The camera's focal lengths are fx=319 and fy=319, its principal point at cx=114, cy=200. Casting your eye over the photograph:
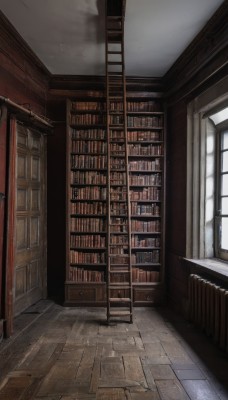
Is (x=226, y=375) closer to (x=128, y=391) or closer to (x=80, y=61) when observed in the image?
(x=128, y=391)

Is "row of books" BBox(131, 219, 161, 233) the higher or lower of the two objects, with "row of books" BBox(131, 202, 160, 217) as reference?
lower

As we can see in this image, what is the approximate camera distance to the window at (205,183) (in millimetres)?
4066

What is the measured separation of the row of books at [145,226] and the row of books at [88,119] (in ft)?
5.25

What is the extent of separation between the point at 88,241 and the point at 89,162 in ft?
3.89

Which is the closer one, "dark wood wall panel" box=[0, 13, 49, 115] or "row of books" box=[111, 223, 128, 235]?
"dark wood wall panel" box=[0, 13, 49, 115]

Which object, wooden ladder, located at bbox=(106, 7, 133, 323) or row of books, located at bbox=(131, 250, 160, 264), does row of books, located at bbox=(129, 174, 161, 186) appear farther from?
row of books, located at bbox=(131, 250, 160, 264)

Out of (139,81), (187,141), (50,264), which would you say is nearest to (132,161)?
(187,141)

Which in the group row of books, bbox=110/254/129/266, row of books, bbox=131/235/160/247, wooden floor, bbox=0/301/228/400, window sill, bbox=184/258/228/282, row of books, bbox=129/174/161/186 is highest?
row of books, bbox=129/174/161/186

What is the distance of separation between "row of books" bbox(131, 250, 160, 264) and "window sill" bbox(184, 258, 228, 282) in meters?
0.69

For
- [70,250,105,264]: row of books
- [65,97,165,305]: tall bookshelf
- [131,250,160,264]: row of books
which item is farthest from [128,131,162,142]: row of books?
[70,250,105,264]: row of books

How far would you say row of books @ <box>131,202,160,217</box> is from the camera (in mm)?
4828

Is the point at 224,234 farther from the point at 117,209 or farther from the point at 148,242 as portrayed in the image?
the point at 117,209

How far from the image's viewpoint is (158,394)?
8.04 ft

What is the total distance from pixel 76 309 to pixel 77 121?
2780mm
